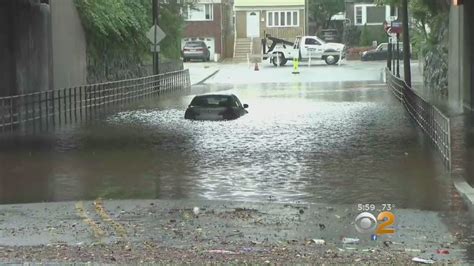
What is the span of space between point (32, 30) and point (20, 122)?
546 centimetres

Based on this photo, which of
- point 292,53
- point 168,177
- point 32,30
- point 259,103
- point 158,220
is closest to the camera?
point 158,220

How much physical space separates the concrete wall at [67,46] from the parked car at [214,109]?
6737 millimetres

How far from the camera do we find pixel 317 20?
78.3 metres

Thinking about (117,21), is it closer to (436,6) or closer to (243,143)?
(436,6)

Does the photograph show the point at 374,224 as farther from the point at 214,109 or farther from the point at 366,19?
the point at 366,19

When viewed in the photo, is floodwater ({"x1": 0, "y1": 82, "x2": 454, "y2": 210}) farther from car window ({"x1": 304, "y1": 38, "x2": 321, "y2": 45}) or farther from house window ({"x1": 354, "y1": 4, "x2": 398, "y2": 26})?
house window ({"x1": 354, "y1": 4, "x2": 398, "y2": 26})

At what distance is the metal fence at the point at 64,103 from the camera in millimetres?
19594

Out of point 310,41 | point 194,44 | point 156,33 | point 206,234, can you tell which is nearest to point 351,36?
point 310,41

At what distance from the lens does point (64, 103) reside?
918 inches

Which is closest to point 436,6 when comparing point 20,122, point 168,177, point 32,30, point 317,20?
point 32,30

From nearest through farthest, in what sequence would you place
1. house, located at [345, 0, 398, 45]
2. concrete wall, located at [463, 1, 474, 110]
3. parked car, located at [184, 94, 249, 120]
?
parked car, located at [184, 94, 249, 120]
concrete wall, located at [463, 1, 474, 110]
house, located at [345, 0, 398, 45]

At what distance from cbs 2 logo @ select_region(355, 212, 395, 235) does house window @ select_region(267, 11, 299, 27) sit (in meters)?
62.1

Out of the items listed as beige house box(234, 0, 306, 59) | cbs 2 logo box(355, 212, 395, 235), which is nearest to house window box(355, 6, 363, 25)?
beige house box(234, 0, 306, 59)

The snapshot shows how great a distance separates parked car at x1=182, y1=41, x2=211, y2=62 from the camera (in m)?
62.8
